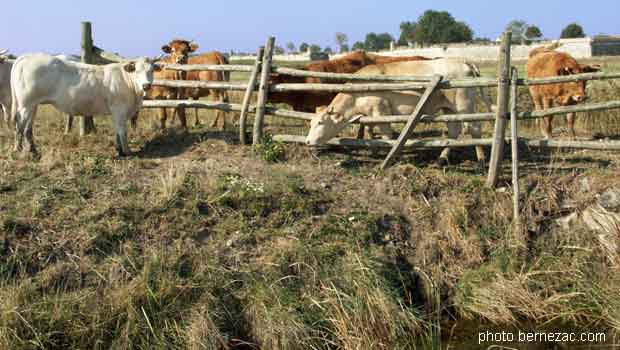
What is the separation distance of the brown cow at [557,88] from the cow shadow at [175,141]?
5.34m

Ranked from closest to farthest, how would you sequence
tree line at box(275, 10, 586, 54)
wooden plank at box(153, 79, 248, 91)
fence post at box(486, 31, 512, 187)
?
1. fence post at box(486, 31, 512, 187)
2. wooden plank at box(153, 79, 248, 91)
3. tree line at box(275, 10, 586, 54)

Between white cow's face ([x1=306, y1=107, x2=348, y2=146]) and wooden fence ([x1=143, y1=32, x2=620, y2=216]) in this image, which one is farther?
white cow's face ([x1=306, y1=107, x2=348, y2=146])

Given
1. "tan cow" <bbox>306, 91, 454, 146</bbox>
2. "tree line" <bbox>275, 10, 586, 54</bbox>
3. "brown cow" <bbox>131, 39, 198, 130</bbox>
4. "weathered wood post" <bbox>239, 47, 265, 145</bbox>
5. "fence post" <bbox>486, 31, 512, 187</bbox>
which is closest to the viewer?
"fence post" <bbox>486, 31, 512, 187</bbox>

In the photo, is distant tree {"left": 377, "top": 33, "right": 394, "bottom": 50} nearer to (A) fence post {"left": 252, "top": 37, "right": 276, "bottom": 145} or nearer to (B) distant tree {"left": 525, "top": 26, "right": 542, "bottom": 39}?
(B) distant tree {"left": 525, "top": 26, "right": 542, "bottom": 39}

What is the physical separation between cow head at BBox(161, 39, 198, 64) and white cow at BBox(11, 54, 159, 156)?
7.04ft

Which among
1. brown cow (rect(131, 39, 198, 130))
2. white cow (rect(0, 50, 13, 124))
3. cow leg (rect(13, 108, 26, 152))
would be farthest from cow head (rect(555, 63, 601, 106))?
white cow (rect(0, 50, 13, 124))

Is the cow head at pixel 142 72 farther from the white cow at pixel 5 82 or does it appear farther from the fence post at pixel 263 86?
the white cow at pixel 5 82

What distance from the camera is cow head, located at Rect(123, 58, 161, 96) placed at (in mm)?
9820

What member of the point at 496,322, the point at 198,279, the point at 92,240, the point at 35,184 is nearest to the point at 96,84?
the point at 35,184

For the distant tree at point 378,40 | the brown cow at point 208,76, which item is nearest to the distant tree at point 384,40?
the distant tree at point 378,40

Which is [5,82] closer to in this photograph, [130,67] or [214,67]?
[130,67]

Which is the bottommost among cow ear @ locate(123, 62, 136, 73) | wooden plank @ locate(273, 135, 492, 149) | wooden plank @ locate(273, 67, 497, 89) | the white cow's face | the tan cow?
wooden plank @ locate(273, 135, 492, 149)

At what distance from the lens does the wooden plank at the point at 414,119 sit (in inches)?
353

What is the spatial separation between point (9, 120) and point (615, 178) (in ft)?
31.0
